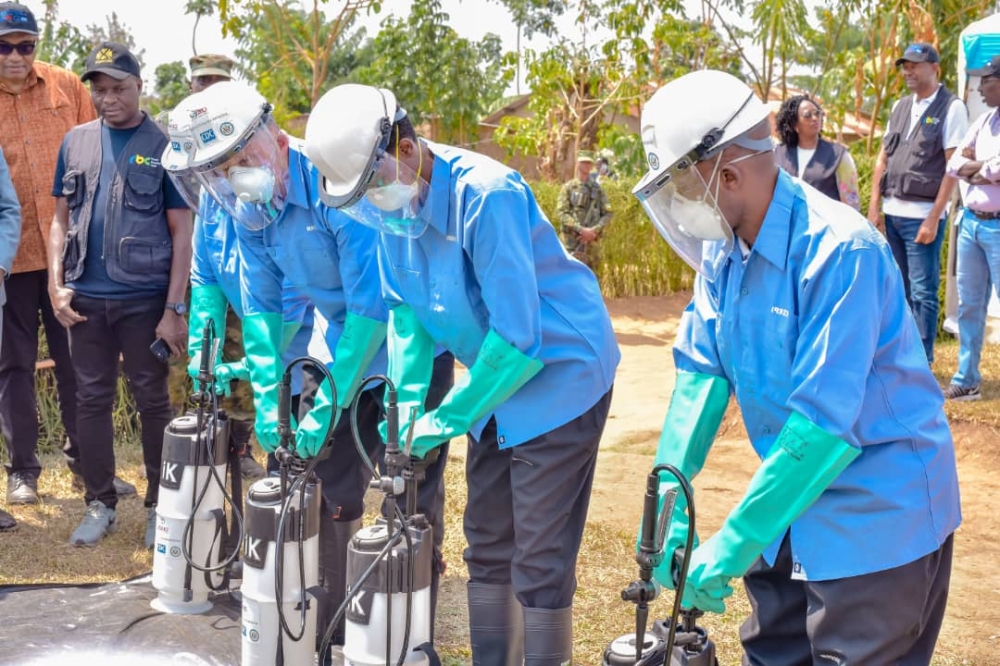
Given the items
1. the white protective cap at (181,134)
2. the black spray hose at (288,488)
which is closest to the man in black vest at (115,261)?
the white protective cap at (181,134)

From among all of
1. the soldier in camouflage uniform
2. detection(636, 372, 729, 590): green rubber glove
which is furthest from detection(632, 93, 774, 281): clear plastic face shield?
the soldier in camouflage uniform

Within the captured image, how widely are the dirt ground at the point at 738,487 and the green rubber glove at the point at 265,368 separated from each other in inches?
80.6

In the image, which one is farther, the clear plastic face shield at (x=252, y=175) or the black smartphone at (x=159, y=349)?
the black smartphone at (x=159, y=349)

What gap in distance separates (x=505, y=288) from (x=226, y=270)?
1.60 m

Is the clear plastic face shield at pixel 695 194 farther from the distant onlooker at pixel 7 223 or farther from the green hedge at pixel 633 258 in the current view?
the green hedge at pixel 633 258

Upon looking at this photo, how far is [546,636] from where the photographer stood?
3340mm

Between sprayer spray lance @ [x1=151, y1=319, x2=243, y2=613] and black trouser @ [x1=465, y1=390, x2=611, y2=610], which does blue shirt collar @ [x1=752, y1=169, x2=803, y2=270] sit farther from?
sprayer spray lance @ [x1=151, y1=319, x2=243, y2=613]

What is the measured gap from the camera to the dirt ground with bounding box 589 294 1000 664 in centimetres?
454

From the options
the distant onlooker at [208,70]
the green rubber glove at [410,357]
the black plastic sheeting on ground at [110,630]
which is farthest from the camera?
the distant onlooker at [208,70]

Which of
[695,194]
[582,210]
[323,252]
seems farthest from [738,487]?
[582,210]

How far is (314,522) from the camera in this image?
3553 mm

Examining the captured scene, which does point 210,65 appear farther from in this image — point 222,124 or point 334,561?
point 334,561

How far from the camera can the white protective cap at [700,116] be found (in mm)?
2348

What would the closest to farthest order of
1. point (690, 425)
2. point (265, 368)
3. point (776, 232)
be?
point (776, 232) < point (690, 425) < point (265, 368)
